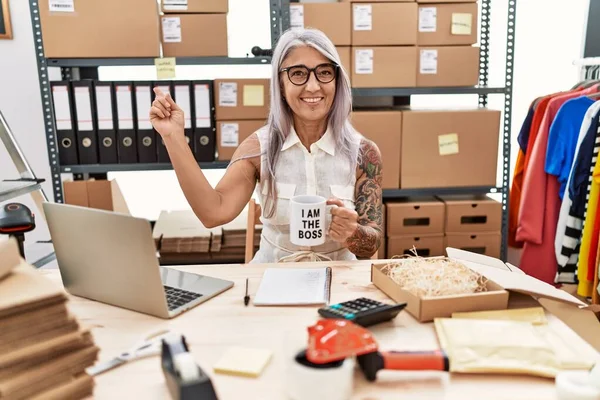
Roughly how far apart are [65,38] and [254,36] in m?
Answer: 1.01

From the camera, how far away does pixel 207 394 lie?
2.23ft

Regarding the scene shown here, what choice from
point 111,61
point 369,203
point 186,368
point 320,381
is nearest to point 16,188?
point 111,61

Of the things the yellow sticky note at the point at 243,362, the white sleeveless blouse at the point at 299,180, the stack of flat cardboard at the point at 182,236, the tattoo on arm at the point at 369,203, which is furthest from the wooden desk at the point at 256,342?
the stack of flat cardboard at the point at 182,236

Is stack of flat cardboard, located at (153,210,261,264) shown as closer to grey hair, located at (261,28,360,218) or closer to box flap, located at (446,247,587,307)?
grey hair, located at (261,28,360,218)

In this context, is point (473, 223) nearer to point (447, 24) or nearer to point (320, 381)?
point (447, 24)

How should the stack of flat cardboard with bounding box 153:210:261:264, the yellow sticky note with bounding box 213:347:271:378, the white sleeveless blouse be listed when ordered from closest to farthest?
the yellow sticky note with bounding box 213:347:271:378 → the white sleeveless blouse → the stack of flat cardboard with bounding box 153:210:261:264

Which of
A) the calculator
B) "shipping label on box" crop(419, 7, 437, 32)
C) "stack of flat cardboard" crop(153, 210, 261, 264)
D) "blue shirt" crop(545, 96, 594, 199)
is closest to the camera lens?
the calculator

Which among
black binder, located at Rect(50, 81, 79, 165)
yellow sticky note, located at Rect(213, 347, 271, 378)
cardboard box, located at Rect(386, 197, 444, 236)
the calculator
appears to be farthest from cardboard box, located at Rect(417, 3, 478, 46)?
yellow sticky note, located at Rect(213, 347, 271, 378)

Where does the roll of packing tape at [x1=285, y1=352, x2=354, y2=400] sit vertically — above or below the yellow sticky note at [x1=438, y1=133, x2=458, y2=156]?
below

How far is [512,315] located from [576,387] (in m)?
0.26

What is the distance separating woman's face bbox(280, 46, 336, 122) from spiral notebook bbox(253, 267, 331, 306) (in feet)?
1.96

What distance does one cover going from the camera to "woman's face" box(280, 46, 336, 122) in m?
1.64

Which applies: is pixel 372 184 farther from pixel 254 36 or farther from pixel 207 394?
pixel 254 36

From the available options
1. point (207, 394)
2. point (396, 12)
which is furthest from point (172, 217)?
point (207, 394)
